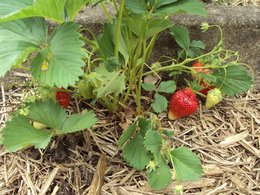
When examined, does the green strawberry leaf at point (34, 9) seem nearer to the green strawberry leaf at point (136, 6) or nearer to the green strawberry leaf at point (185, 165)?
the green strawberry leaf at point (136, 6)

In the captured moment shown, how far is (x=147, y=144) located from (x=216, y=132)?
11.9 inches

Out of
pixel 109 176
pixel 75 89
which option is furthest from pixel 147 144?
pixel 75 89

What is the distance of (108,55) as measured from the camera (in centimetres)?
110

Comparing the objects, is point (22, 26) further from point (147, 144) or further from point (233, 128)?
point (233, 128)

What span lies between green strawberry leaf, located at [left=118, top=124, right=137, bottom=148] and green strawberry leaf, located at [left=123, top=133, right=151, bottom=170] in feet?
0.04

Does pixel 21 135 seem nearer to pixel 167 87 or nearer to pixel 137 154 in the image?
pixel 137 154

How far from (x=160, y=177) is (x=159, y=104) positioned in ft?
0.77

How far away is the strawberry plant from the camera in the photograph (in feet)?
2.92

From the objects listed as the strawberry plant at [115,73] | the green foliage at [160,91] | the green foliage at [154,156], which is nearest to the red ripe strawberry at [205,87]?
the strawberry plant at [115,73]

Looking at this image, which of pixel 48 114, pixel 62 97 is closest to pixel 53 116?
pixel 48 114

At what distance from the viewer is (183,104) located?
1.18 meters

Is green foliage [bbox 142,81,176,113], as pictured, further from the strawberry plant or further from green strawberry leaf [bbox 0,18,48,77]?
green strawberry leaf [bbox 0,18,48,77]

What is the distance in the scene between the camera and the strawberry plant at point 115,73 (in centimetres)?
89

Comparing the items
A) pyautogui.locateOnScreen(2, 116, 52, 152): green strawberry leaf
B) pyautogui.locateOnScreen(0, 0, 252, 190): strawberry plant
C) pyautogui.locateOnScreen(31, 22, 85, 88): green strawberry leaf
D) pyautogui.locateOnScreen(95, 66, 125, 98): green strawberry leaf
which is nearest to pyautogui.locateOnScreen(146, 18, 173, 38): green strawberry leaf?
pyautogui.locateOnScreen(0, 0, 252, 190): strawberry plant
